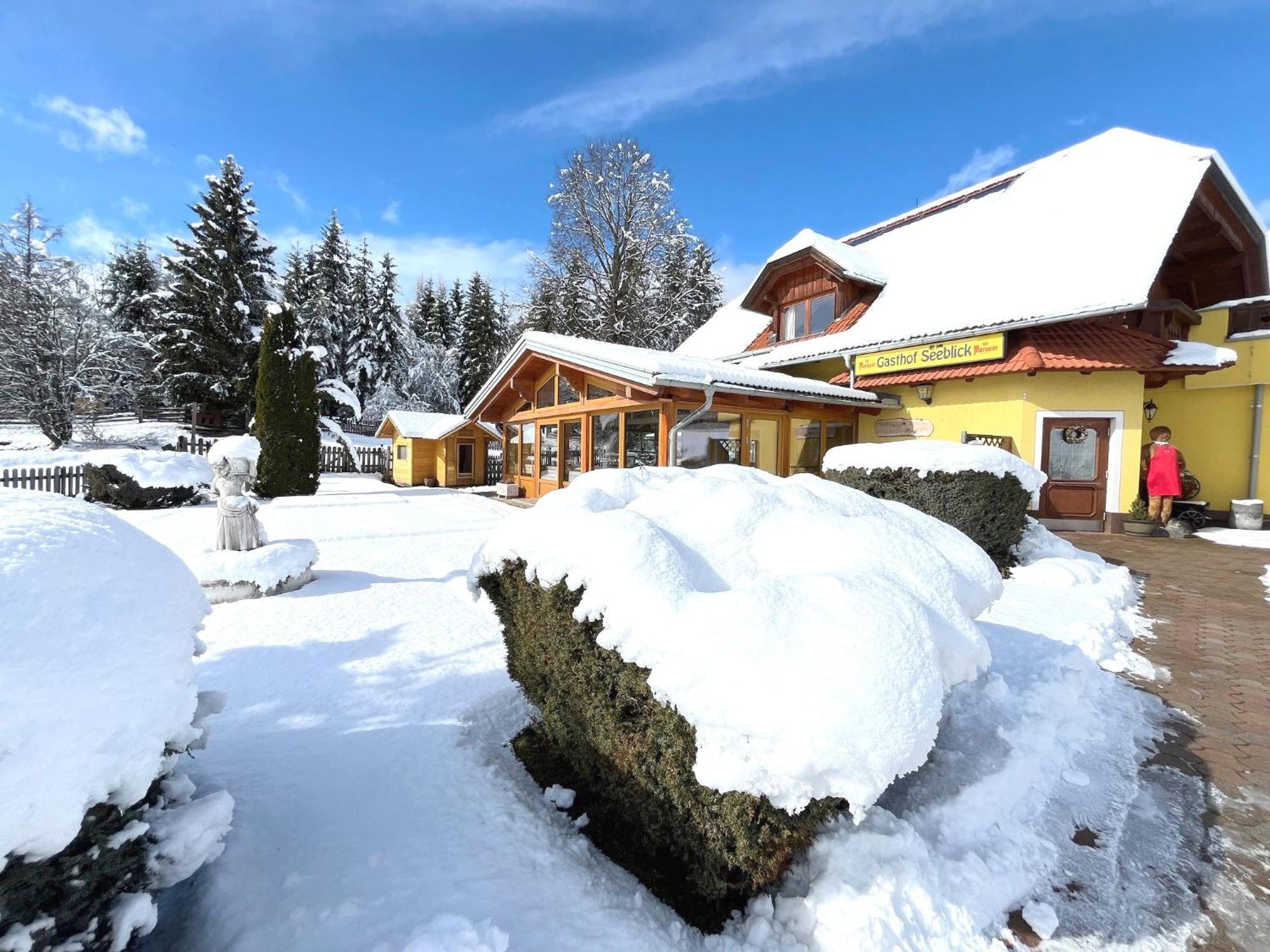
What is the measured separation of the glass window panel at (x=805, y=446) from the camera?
1173 centimetres

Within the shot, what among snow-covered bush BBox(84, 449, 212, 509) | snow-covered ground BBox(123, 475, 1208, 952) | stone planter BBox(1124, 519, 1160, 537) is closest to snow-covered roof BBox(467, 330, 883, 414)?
stone planter BBox(1124, 519, 1160, 537)

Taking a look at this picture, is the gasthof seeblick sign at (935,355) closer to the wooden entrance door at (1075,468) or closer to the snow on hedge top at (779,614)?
the wooden entrance door at (1075,468)

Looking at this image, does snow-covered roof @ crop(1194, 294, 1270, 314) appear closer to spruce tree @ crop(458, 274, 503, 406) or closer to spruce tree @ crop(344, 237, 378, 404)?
spruce tree @ crop(458, 274, 503, 406)

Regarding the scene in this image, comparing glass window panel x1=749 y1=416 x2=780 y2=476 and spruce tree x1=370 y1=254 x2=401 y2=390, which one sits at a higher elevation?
spruce tree x1=370 y1=254 x2=401 y2=390

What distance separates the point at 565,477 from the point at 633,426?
317 centimetres

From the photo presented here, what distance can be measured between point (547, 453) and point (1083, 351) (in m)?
11.5

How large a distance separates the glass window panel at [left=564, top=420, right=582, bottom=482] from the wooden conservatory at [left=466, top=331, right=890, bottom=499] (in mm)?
31

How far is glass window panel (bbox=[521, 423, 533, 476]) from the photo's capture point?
1501 cm

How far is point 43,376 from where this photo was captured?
58.7 ft

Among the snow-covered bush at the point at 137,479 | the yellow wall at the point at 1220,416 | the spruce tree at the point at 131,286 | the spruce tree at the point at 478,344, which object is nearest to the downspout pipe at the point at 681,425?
the yellow wall at the point at 1220,416

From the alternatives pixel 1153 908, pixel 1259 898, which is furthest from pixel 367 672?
pixel 1259 898

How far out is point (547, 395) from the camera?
13938 millimetres

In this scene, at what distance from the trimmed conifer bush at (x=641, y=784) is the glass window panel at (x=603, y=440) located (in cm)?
897

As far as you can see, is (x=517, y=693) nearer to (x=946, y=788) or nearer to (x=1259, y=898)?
(x=946, y=788)
